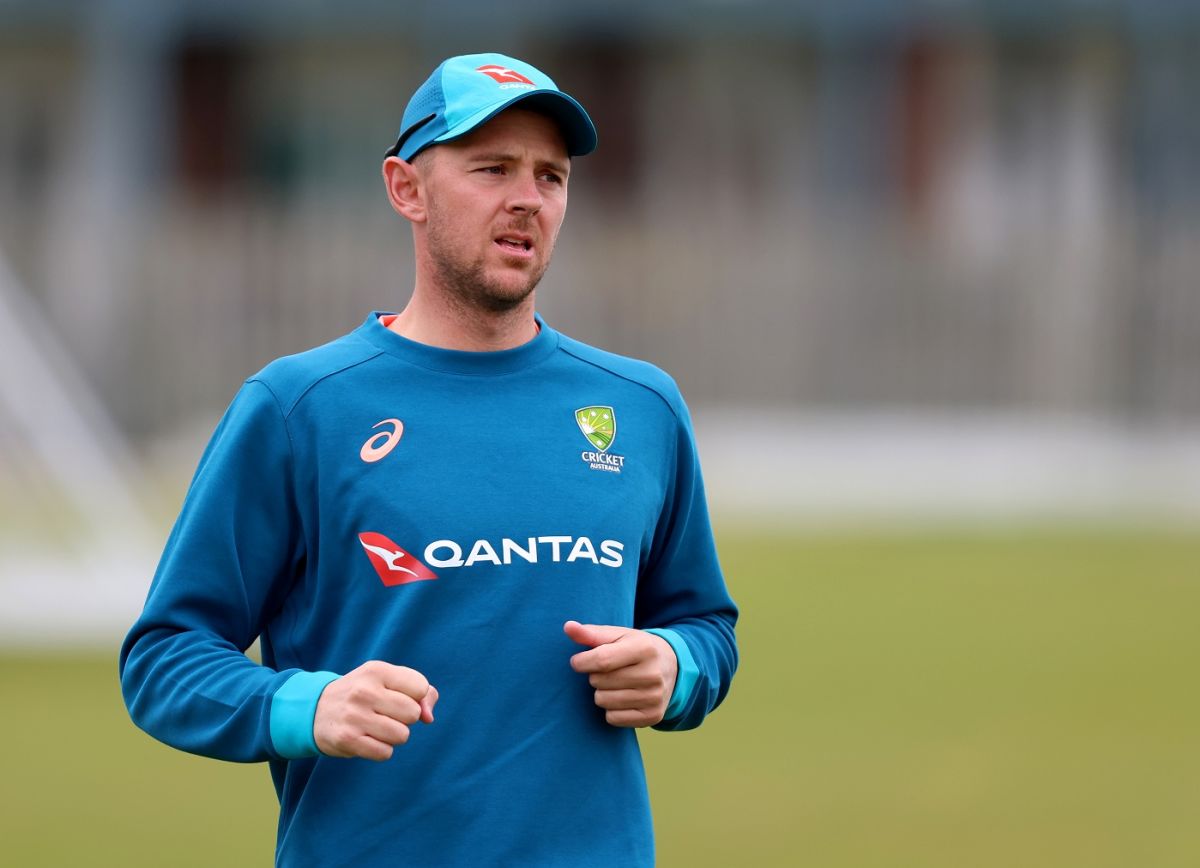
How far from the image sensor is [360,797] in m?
3.22

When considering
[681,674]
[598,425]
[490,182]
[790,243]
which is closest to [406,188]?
[490,182]

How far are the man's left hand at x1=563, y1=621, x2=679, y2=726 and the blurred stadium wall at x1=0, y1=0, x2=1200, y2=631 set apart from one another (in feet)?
48.2

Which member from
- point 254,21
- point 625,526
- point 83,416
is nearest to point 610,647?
point 625,526

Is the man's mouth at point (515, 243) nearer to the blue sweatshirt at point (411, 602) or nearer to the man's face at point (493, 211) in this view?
the man's face at point (493, 211)

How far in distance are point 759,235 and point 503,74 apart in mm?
16744

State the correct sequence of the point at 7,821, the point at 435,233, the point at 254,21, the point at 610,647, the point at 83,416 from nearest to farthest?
the point at 610,647, the point at 435,233, the point at 7,821, the point at 83,416, the point at 254,21

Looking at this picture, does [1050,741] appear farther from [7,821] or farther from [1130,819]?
[7,821]

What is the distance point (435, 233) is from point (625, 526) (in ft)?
2.04

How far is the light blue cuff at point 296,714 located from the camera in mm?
3051

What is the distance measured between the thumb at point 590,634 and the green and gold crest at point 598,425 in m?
0.36

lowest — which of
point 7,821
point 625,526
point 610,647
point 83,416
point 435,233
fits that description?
point 7,821

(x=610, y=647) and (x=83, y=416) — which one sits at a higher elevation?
(x=83, y=416)

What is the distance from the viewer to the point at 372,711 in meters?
2.98

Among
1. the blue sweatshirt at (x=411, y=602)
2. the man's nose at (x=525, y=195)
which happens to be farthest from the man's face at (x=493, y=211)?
the blue sweatshirt at (x=411, y=602)
